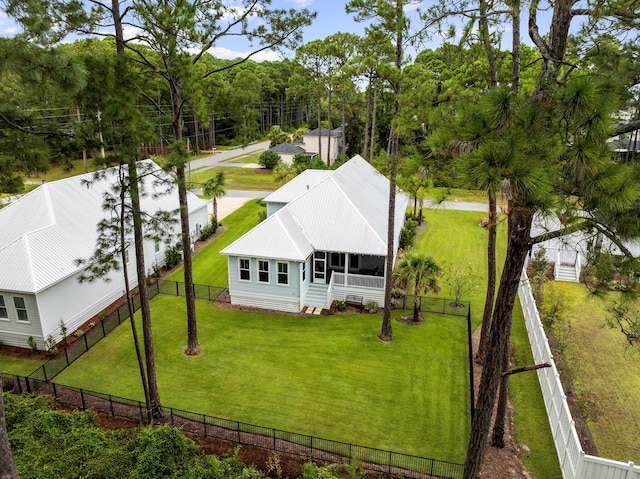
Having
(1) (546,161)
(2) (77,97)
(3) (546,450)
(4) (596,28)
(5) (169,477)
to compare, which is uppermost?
(4) (596,28)

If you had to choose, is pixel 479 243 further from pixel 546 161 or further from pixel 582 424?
pixel 546 161

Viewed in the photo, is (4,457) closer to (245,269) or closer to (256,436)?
(256,436)

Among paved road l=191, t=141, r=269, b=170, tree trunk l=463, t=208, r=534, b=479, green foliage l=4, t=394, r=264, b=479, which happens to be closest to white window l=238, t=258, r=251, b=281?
green foliage l=4, t=394, r=264, b=479

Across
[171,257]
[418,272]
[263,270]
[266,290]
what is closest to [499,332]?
[418,272]

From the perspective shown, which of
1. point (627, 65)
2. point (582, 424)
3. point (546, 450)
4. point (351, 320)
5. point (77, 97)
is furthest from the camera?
point (351, 320)

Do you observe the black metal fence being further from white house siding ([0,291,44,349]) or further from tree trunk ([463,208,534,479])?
white house siding ([0,291,44,349])

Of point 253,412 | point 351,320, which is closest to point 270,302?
point 351,320

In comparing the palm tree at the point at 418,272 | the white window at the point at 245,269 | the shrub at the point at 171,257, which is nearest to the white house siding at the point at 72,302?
the shrub at the point at 171,257
